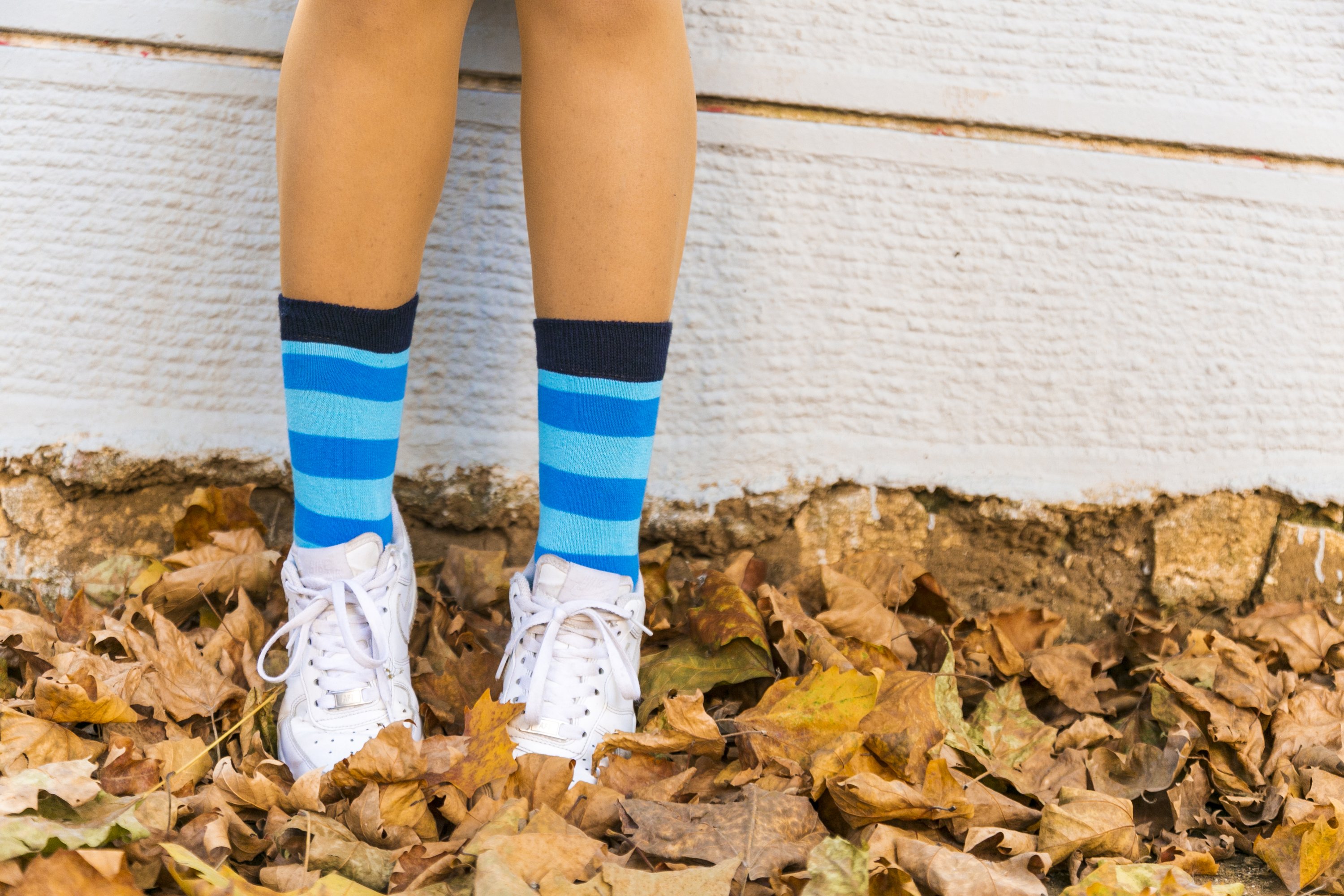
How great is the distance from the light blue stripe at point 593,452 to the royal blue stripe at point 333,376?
17 centimetres

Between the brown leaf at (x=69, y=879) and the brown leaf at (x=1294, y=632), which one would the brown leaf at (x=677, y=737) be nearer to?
the brown leaf at (x=69, y=879)

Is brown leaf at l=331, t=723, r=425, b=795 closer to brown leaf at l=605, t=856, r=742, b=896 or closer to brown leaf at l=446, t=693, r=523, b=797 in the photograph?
brown leaf at l=446, t=693, r=523, b=797

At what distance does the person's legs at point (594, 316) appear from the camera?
33.8 inches

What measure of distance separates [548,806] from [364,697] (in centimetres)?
23

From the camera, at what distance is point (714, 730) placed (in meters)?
0.88

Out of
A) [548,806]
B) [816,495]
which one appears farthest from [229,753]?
[816,495]

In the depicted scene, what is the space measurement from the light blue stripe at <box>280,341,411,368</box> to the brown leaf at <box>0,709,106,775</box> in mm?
403

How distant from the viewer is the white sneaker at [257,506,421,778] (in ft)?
2.91

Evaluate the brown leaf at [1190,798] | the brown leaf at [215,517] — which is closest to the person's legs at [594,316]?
the brown leaf at [215,517]

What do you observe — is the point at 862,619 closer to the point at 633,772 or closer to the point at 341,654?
the point at 633,772

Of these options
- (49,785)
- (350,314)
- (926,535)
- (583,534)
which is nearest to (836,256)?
(926,535)

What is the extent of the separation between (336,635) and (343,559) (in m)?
0.08

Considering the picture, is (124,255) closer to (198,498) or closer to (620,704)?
(198,498)

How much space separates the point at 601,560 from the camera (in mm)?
956
